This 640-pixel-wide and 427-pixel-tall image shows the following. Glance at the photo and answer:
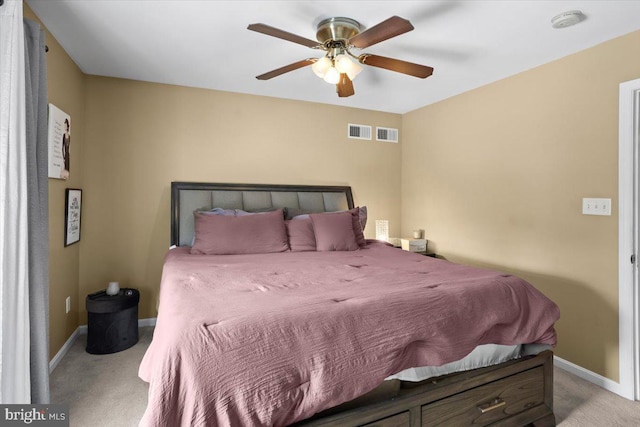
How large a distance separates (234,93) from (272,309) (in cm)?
300

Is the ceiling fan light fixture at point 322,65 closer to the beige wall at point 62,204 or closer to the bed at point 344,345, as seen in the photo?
the bed at point 344,345

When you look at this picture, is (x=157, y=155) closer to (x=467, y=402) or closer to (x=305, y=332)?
(x=305, y=332)

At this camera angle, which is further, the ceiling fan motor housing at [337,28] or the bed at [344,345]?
the ceiling fan motor housing at [337,28]

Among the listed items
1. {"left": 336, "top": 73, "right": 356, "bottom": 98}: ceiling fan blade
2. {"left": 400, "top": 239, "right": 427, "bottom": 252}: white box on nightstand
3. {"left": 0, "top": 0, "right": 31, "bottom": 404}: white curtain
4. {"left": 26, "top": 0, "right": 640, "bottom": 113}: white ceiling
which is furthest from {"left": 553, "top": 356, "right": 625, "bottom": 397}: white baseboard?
{"left": 0, "top": 0, "right": 31, "bottom": 404}: white curtain

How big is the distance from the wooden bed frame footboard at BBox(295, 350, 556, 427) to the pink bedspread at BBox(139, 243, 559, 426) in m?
0.13

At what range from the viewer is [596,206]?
2.58m

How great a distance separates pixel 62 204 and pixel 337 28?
8.42 feet

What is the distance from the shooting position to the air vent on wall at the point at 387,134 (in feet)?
14.9

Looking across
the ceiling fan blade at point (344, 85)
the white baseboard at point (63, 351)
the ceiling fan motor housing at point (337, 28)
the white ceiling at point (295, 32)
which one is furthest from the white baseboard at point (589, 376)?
the white baseboard at point (63, 351)

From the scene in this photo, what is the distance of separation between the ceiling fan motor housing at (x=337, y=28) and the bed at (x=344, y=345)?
160cm

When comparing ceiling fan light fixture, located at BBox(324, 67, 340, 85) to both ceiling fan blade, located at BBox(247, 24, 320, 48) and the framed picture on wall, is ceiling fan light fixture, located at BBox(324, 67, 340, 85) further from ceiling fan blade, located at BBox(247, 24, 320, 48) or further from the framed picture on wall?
the framed picture on wall

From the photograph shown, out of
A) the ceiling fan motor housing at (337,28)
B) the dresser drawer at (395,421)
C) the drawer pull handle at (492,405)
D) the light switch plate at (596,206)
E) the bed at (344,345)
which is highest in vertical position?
the ceiling fan motor housing at (337,28)

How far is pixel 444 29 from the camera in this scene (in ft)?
7.94

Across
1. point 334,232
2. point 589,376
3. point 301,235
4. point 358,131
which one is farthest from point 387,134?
point 589,376
